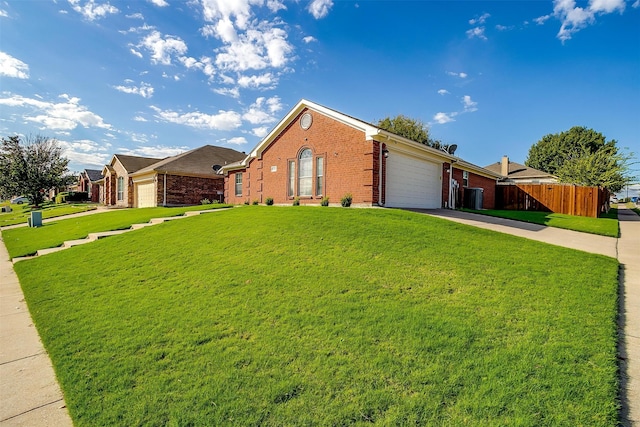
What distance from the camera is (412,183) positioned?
16.5 m

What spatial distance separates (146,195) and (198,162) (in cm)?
518

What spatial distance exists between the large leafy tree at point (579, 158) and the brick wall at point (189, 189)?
29.2m

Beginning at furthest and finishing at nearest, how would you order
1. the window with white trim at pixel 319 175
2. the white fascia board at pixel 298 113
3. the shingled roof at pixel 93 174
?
1. the shingled roof at pixel 93 174
2. the window with white trim at pixel 319 175
3. the white fascia board at pixel 298 113

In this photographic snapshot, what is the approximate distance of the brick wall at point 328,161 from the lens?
14172mm

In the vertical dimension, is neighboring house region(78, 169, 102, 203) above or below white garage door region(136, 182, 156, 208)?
above

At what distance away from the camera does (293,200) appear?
57.8 feet

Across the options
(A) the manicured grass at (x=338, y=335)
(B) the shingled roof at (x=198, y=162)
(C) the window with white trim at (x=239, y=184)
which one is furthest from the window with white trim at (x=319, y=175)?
(B) the shingled roof at (x=198, y=162)

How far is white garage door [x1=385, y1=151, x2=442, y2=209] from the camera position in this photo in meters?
15.2

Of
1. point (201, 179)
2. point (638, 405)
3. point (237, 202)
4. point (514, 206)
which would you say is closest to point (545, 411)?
point (638, 405)

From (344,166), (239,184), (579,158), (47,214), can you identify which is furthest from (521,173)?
(47,214)

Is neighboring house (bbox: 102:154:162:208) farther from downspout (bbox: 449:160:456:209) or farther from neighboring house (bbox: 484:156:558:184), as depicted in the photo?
neighboring house (bbox: 484:156:558:184)

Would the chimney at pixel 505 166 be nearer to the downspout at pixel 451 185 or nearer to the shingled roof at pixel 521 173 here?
the shingled roof at pixel 521 173

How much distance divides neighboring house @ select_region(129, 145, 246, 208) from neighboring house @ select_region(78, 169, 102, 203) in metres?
19.8

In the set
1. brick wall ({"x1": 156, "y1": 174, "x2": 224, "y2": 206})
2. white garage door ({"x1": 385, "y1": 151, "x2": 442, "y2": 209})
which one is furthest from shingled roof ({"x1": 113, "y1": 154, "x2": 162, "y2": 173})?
white garage door ({"x1": 385, "y1": 151, "x2": 442, "y2": 209})
